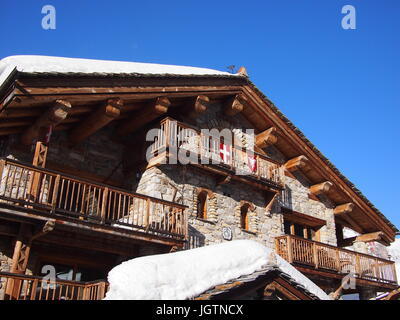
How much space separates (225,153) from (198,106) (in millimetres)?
1792

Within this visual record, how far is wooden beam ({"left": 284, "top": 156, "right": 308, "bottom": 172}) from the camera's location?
704 inches

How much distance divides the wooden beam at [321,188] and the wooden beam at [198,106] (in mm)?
6781

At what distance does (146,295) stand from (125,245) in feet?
19.7

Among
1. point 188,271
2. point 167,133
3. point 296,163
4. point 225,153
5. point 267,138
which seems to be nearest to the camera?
point 188,271

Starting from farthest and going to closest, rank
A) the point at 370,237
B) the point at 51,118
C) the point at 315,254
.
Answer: the point at 370,237
the point at 315,254
the point at 51,118

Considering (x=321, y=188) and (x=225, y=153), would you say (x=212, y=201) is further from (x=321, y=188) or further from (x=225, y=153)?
(x=321, y=188)

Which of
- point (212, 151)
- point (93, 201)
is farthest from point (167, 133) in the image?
point (93, 201)

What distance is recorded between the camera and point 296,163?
1794 centimetres

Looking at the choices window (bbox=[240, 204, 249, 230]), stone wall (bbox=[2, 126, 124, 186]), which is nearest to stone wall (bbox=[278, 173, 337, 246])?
window (bbox=[240, 204, 249, 230])

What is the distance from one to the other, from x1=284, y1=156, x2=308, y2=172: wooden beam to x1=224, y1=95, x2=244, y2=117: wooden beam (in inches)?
134

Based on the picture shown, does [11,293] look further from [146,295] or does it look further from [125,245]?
[146,295]

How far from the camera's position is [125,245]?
38.4 ft

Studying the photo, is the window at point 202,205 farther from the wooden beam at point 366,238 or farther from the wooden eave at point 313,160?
the wooden beam at point 366,238
